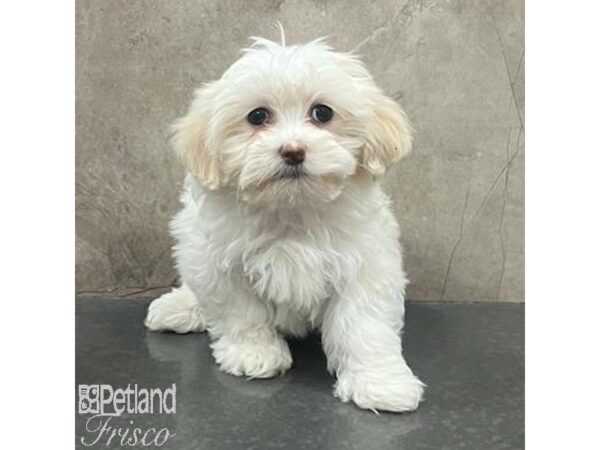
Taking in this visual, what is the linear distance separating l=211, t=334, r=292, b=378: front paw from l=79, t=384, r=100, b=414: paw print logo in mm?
371

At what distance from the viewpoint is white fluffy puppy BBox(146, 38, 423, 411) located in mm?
1691

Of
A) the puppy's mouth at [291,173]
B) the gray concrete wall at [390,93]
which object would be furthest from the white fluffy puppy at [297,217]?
the gray concrete wall at [390,93]

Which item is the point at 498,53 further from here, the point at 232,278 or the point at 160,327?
the point at 160,327

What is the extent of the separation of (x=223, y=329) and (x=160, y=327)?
39 cm

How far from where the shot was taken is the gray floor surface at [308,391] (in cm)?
164

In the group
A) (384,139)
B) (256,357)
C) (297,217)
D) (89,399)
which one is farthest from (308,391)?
(384,139)

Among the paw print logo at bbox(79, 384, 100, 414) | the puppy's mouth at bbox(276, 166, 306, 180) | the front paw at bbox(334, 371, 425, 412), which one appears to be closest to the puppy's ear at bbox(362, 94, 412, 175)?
the puppy's mouth at bbox(276, 166, 306, 180)

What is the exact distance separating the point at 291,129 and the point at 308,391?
28.9 inches

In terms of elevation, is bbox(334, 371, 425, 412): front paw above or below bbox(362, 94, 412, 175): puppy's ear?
below

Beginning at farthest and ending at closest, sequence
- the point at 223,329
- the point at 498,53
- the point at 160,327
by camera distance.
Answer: the point at 498,53 → the point at 160,327 → the point at 223,329

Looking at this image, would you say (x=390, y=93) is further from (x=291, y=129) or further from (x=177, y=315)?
(x=177, y=315)

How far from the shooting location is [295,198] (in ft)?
5.53

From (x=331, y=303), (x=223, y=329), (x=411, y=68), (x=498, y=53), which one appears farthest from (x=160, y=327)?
(x=498, y=53)

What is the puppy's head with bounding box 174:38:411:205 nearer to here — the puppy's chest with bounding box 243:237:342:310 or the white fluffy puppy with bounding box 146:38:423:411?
the white fluffy puppy with bounding box 146:38:423:411
